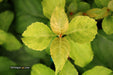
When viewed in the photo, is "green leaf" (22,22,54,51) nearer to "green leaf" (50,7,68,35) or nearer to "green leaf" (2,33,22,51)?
"green leaf" (50,7,68,35)

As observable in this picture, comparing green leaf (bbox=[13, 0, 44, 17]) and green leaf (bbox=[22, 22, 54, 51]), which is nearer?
green leaf (bbox=[22, 22, 54, 51])

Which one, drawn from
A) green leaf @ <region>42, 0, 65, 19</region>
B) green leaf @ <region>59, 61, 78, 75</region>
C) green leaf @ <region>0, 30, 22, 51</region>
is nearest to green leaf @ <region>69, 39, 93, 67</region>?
green leaf @ <region>59, 61, 78, 75</region>

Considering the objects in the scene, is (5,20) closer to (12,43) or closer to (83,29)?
(12,43)

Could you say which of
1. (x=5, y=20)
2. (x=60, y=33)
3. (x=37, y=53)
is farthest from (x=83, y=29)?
(x=5, y=20)

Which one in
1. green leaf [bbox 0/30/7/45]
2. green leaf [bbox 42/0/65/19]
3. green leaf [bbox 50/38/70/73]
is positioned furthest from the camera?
green leaf [bbox 0/30/7/45]

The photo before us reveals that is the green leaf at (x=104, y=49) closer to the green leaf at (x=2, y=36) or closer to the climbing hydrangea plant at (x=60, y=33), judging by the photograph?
the climbing hydrangea plant at (x=60, y=33)

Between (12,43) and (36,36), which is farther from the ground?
(36,36)

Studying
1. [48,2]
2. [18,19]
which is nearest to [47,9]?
[48,2]

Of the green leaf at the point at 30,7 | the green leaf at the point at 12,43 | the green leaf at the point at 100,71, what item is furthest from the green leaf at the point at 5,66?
the green leaf at the point at 100,71
